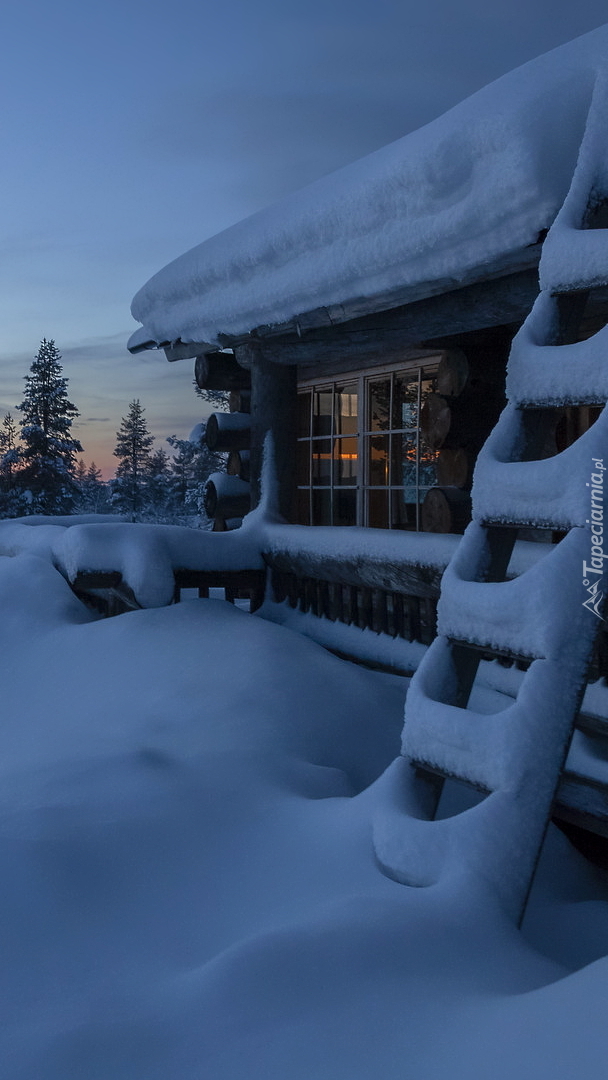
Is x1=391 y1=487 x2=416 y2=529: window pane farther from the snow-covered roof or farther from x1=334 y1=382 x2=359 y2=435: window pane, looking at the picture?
the snow-covered roof

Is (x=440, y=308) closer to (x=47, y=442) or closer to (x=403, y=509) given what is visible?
(x=403, y=509)

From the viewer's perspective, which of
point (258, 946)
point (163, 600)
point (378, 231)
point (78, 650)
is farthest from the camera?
point (163, 600)

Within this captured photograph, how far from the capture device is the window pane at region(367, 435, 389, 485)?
7242 mm

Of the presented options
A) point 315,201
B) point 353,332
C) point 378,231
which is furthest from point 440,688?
point 353,332

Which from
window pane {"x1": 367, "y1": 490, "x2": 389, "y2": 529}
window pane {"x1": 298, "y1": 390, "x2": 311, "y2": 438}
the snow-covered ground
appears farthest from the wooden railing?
window pane {"x1": 298, "y1": 390, "x2": 311, "y2": 438}

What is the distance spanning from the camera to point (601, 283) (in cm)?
239

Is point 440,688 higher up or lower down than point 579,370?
lower down

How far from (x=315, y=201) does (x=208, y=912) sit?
396cm

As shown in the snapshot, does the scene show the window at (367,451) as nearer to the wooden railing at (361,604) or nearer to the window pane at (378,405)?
the window pane at (378,405)

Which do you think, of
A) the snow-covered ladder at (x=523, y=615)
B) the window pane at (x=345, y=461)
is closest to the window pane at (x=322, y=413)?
the window pane at (x=345, y=461)

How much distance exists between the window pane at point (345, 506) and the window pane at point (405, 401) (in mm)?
831

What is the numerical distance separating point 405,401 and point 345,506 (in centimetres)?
118

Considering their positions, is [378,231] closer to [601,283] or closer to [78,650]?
[601,283]

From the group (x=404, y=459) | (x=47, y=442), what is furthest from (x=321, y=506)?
(x=47, y=442)
